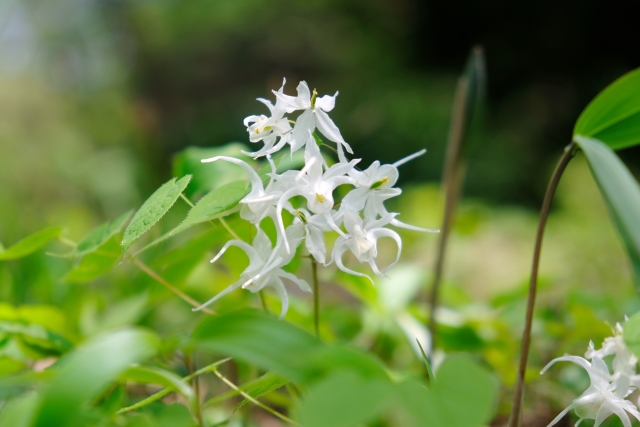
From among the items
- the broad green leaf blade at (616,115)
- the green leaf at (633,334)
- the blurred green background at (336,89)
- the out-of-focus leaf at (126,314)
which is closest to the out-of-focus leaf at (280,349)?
the green leaf at (633,334)

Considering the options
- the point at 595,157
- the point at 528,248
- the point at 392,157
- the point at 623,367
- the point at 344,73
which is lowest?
the point at 392,157

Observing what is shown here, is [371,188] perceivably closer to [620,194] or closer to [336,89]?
[620,194]

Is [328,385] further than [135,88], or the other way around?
[135,88]

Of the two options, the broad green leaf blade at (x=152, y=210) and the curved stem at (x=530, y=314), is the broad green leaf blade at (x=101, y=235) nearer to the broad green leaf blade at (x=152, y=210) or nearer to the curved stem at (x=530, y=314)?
the broad green leaf blade at (x=152, y=210)

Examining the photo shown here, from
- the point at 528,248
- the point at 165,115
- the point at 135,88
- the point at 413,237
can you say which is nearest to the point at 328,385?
the point at 413,237

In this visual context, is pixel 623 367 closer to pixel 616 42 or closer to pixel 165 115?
pixel 616 42

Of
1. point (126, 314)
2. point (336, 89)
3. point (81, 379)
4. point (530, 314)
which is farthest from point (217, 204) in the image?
point (336, 89)
